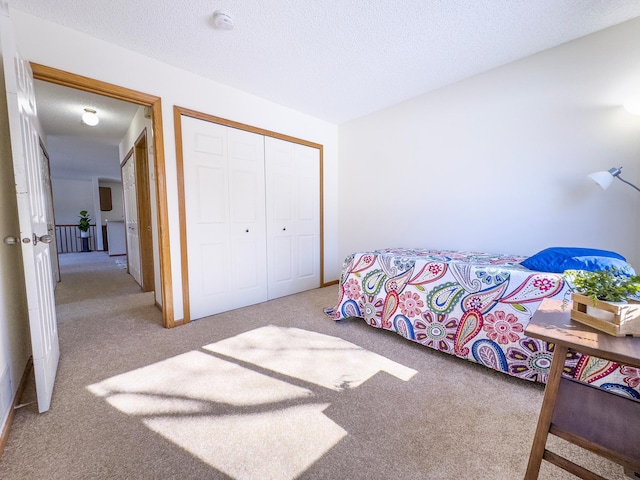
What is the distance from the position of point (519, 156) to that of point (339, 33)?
6.08 ft

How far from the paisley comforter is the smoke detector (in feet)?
6.75

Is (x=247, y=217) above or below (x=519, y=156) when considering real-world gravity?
below

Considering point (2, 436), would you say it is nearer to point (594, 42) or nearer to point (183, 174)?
point (183, 174)

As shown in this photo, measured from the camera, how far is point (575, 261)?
1.59 metres

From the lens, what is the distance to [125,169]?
4.26m

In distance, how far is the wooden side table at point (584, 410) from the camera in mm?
750

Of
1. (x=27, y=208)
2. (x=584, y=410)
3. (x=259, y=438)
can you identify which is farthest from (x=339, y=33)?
(x=259, y=438)

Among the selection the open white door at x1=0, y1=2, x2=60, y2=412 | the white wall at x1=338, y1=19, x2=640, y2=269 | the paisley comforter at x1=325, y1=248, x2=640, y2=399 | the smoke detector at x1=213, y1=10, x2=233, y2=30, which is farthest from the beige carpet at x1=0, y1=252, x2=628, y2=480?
the smoke detector at x1=213, y1=10, x2=233, y2=30

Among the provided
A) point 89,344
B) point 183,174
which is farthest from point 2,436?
point 183,174

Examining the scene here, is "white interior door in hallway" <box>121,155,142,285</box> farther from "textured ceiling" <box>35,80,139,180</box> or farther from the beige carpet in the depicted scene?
the beige carpet

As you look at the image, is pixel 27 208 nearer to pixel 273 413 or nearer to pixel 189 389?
pixel 189 389

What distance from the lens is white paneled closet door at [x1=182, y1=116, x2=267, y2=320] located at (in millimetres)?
2578

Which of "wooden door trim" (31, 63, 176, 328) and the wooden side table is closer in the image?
the wooden side table

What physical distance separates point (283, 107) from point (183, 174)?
152 cm
